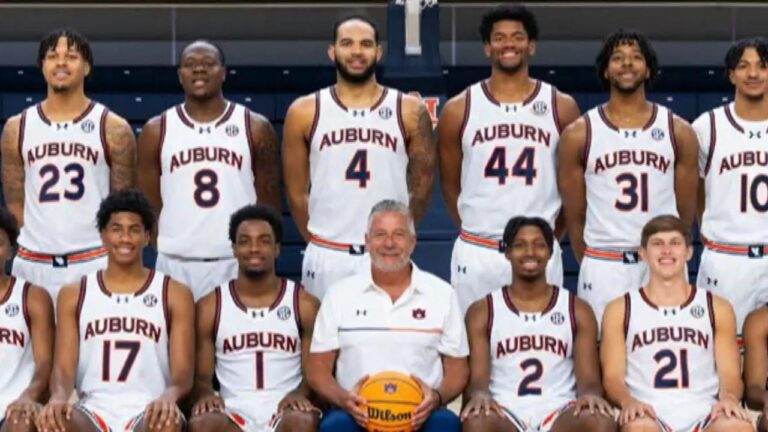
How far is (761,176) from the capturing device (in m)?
5.95

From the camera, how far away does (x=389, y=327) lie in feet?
18.0

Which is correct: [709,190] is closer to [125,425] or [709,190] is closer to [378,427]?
[378,427]

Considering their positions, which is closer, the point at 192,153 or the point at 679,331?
the point at 679,331

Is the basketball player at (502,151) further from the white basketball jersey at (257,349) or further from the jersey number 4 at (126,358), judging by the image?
the jersey number 4 at (126,358)

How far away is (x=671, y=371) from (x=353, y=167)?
1431mm

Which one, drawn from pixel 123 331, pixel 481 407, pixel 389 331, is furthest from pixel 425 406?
pixel 123 331

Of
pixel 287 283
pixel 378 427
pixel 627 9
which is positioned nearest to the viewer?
pixel 378 427

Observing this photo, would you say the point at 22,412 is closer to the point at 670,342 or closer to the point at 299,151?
the point at 299,151

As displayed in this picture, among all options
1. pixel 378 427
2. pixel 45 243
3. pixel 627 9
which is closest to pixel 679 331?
pixel 378 427

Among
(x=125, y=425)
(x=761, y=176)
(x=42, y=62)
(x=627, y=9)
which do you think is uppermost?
(x=627, y=9)

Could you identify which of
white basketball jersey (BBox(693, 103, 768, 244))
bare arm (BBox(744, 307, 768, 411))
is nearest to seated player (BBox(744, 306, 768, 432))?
bare arm (BBox(744, 307, 768, 411))

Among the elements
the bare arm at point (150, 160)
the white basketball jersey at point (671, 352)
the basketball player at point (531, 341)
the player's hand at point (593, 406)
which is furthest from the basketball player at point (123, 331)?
the white basketball jersey at point (671, 352)

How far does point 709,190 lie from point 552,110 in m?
A: 0.67

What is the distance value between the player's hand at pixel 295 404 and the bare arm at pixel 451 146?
1.13 metres
